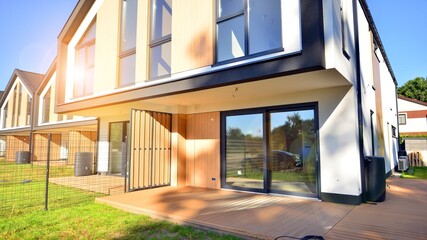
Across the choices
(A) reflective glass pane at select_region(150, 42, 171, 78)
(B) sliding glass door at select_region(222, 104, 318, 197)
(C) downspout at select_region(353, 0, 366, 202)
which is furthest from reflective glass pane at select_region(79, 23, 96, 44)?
(C) downspout at select_region(353, 0, 366, 202)

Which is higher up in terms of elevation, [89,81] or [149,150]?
[89,81]

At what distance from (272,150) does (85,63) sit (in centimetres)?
742

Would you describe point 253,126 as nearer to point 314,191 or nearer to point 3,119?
point 314,191

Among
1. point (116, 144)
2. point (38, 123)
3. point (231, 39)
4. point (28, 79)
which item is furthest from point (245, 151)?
point (28, 79)

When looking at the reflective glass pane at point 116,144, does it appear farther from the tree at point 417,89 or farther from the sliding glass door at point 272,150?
the tree at point 417,89

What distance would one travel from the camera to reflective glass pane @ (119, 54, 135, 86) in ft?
26.1

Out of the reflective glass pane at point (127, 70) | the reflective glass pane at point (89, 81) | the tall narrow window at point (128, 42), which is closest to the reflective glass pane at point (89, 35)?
the reflective glass pane at point (89, 81)

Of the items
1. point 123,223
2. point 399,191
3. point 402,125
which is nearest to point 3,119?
point 123,223

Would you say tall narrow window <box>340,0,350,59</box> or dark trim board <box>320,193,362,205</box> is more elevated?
tall narrow window <box>340,0,350,59</box>

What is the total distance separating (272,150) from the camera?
6723 millimetres

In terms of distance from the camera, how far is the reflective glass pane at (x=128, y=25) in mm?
8203

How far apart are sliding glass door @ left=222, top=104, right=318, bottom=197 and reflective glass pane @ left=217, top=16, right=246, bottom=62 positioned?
187 cm

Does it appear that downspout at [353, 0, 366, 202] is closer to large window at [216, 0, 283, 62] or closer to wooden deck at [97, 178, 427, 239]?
wooden deck at [97, 178, 427, 239]

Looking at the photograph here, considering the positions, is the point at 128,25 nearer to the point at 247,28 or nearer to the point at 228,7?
the point at 228,7
